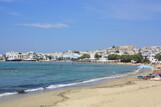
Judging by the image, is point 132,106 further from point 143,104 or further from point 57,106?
point 57,106

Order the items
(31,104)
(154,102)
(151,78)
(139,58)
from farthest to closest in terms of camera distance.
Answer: (139,58)
(151,78)
(31,104)
(154,102)

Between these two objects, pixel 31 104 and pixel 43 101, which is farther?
pixel 43 101

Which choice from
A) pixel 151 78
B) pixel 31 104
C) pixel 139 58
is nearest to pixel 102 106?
pixel 31 104

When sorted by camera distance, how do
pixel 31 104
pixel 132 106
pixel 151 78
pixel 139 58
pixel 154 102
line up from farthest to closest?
pixel 139 58 < pixel 151 78 < pixel 31 104 < pixel 154 102 < pixel 132 106

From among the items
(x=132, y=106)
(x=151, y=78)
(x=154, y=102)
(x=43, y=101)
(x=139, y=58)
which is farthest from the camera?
(x=139, y=58)

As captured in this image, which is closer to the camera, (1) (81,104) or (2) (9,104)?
(1) (81,104)

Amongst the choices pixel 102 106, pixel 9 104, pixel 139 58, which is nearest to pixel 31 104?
pixel 9 104

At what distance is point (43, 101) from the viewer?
21.3 m

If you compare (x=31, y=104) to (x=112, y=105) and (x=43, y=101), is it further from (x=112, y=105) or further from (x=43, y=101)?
(x=112, y=105)

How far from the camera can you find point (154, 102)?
1841cm

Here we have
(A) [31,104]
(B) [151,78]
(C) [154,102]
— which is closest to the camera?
(C) [154,102]

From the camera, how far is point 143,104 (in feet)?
58.2

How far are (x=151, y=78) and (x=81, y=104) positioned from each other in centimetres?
2674

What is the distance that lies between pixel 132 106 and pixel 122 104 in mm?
935
